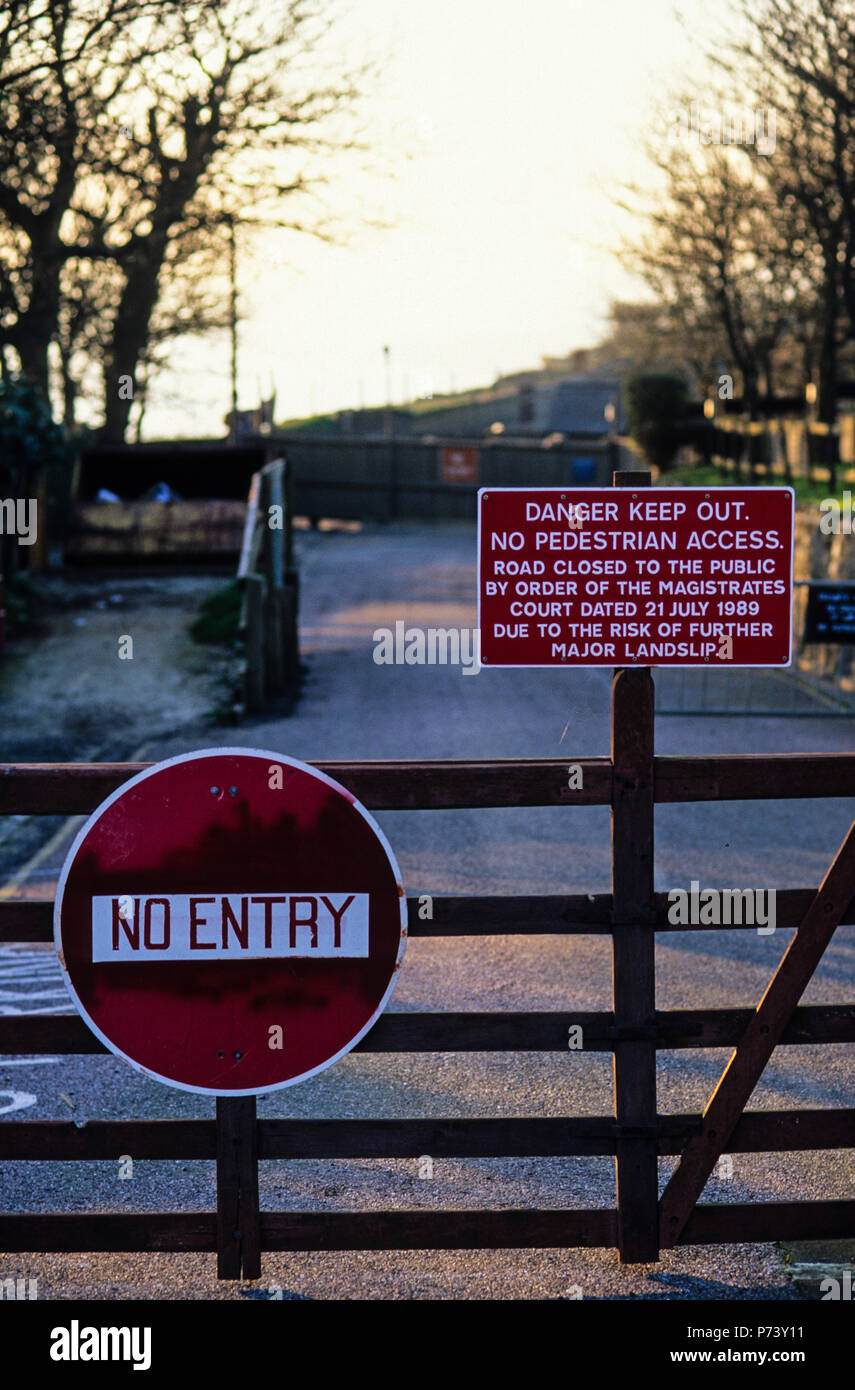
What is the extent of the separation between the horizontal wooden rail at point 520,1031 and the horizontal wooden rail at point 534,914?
24 cm

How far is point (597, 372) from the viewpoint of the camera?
8188cm

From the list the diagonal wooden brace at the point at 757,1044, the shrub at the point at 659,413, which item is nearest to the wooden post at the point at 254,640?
the diagonal wooden brace at the point at 757,1044

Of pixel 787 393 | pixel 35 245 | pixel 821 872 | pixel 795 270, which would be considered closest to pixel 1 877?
pixel 821 872

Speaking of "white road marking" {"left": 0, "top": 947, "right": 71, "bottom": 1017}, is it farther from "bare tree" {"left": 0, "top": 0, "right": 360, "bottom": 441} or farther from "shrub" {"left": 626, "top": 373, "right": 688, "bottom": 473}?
"shrub" {"left": 626, "top": 373, "right": 688, "bottom": 473}

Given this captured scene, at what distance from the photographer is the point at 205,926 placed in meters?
4.11

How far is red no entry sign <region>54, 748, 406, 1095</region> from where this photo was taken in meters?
4.10

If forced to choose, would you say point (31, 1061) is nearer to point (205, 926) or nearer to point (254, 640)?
point (205, 926)

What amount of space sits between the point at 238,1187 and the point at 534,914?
1119 mm

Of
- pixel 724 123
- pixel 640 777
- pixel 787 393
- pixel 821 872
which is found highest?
pixel 724 123

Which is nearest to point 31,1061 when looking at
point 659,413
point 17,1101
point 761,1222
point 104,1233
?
point 17,1101

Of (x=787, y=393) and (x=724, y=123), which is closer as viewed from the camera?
(x=724, y=123)

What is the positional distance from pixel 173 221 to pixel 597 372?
188ft

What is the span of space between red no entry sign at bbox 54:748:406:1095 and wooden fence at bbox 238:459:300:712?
38.0 feet
